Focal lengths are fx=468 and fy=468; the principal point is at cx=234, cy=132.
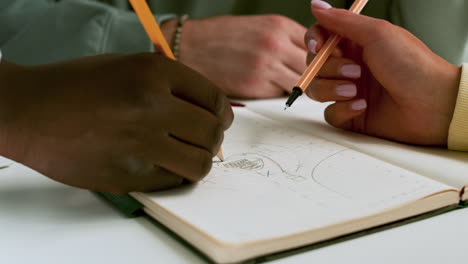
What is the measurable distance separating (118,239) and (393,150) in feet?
1.16

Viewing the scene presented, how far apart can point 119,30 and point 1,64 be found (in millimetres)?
541

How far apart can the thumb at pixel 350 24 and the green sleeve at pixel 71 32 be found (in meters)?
0.44

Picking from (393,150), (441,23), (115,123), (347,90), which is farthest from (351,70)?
(441,23)

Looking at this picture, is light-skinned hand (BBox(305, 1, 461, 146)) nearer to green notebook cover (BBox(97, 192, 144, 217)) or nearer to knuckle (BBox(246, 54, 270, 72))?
knuckle (BBox(246, 54, 270, 72))

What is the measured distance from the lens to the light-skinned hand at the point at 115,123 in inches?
15.1

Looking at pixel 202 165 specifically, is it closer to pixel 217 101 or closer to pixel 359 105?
pixel 217 101

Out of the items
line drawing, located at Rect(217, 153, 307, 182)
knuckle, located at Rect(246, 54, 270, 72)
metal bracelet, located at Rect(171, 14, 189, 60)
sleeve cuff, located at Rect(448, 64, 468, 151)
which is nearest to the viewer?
line drawing, located at Rect(217, 153, 307, 182)

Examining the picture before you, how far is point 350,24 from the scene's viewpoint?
610 mm

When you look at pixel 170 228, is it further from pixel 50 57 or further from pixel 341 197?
pixel 50 57

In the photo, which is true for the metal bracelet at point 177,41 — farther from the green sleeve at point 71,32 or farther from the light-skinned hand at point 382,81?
the light-skinned hand at point 382,81

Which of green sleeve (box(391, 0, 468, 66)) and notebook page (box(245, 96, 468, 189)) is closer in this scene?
notebook page (box(245, 96, 468, 189))

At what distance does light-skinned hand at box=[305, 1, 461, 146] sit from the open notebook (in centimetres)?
13

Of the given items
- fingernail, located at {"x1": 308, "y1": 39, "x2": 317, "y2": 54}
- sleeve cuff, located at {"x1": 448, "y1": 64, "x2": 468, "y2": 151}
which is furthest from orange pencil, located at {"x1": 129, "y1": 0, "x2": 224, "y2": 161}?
sleeve cuff, located at {"x1": 448, "y1": 64, "x2": 468, "y2": 151}

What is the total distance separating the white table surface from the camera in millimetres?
330
